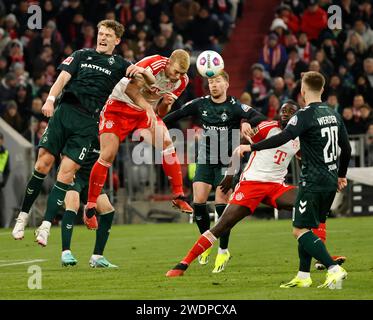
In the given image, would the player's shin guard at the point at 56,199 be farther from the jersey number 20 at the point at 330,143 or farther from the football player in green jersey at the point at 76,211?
the jersey number 20 at the point at 330,143

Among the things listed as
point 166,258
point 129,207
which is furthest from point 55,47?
point 166,258

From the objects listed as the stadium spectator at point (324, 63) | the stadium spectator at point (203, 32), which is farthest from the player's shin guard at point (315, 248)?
the stadium spectator at point (203, 32)

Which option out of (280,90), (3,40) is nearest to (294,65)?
(280,90)

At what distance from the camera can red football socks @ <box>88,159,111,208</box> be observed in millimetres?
14211

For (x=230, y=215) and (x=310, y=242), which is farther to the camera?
(x=230, y=215)

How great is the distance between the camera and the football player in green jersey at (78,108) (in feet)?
46.4

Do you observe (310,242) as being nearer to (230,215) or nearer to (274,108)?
(230,215)

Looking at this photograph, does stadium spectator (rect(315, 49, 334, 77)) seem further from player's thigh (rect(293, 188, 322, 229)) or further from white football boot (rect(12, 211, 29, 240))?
player's thigh (rect(293, 188, 322, 229))

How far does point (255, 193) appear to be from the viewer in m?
13.0

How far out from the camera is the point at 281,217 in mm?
23547

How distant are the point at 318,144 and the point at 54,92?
382 centimetres

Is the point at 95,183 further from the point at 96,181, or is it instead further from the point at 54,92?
the point at 54,92

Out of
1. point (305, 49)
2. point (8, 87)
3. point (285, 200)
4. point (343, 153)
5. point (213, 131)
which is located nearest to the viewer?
point (343, 153)
